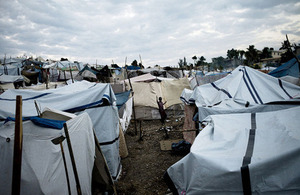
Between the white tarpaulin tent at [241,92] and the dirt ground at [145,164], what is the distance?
1640mm

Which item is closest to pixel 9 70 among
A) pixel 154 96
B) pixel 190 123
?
pixel 154 96

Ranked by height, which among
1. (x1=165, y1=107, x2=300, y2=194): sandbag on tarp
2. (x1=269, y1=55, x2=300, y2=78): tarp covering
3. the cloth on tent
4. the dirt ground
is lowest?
the dirt ground

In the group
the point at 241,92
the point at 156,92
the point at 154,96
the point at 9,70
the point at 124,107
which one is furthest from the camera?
the point at 9,70

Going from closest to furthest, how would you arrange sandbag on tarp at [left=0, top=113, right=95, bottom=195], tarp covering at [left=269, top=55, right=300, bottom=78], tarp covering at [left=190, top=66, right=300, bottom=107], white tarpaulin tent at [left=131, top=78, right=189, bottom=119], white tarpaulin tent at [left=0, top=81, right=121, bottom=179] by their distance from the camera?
1. sandbag on tarp at [left=0, top=113, right=95, bottom=195]
2. white tarpaulin tent at [left=0, top=81, right=121, bottom=179]
3. tarp covering at [left=190, top=66, right=300, bottom=107]
4. tarp covering at [left=269, top=55, right=300, bottom=78]
5. white tarpaulin tent at [left=131, top=78, right=189, bottom=119]

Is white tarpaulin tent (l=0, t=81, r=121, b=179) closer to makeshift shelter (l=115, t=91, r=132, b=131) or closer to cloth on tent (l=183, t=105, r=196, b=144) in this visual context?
makeshift shelter (l=115, t=91, r=132, b=131)

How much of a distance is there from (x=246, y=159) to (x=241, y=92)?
3.90m

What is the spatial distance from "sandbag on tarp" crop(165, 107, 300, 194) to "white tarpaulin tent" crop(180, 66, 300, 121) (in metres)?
1.53

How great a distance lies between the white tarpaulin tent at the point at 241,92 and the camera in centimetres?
459

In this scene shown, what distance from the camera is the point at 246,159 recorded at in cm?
189

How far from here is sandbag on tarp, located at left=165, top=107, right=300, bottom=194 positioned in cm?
170

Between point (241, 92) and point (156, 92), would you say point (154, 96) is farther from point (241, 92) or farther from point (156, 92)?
point (241, 92)

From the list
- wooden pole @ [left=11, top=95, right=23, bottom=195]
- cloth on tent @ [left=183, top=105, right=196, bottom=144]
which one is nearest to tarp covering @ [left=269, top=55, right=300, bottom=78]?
cloth on tent @ [left=183, top=105, right=196, bottom=144]

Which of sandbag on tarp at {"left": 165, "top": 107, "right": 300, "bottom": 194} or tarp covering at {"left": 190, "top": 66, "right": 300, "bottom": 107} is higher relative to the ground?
tarp covering at {"left": 190, "top": 66, "right": 300, "bottom": 107}

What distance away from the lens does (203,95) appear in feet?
19.3
